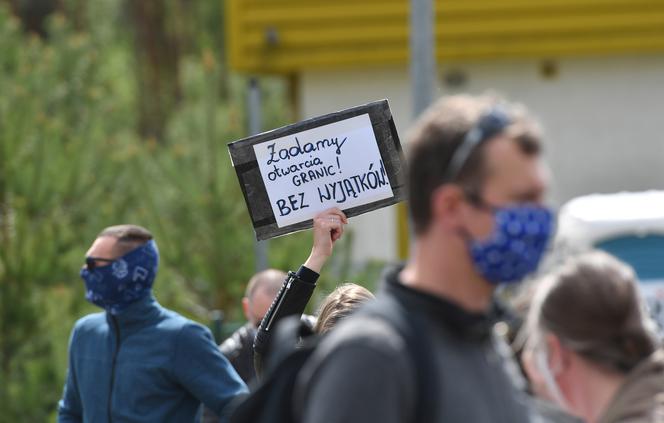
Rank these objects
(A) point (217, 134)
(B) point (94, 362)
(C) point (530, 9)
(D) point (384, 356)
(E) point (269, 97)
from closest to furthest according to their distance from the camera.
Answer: (D) point (384, 356) → (B) point (94, 362) → (A) point (217, 134) → (C) point (530, 9) → (E) point (269, 97)

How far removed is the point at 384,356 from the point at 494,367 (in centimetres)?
27

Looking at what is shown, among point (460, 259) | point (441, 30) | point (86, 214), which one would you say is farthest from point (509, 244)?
point (441, 30)

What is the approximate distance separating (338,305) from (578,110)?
29.7 feet

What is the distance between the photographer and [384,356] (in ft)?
7.54

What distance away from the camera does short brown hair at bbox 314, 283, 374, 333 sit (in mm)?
4129

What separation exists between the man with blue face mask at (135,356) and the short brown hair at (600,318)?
204cm

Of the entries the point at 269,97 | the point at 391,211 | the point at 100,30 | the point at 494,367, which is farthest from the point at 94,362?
the point at 100,30

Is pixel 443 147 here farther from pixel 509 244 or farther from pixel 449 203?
pixel 509 244

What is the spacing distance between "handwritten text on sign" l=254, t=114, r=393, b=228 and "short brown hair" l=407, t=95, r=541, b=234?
73.4 inches

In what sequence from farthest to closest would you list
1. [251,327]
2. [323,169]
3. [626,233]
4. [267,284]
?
[626,233]
[251,327]
[267,284]
[323,169]

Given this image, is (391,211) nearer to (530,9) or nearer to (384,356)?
(530,9)

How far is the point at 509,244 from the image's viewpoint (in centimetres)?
242

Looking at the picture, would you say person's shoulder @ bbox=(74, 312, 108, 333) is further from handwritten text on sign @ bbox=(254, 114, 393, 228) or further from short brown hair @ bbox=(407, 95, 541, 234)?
short brown hair @ bbox=(407, 95, 541, 234)

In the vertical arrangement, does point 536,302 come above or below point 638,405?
above
